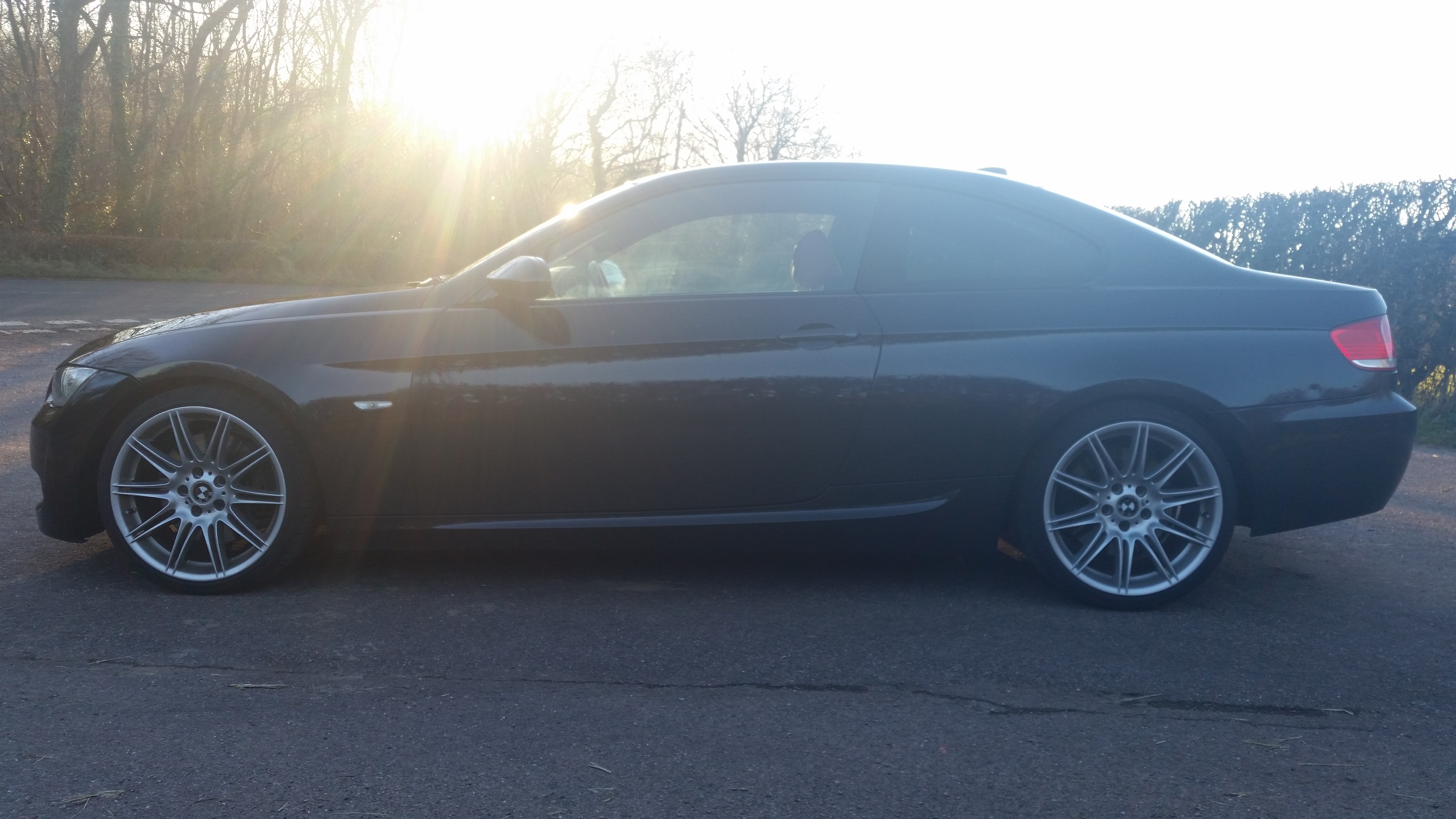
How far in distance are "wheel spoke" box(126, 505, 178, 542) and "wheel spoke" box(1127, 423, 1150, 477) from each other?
11.2ft

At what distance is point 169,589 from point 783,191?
2.66 m

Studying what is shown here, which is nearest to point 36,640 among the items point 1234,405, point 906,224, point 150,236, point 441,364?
point 441,364

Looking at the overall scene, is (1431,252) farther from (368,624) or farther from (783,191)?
(368,624)

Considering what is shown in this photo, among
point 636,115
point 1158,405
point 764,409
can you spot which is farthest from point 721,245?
point 636,115

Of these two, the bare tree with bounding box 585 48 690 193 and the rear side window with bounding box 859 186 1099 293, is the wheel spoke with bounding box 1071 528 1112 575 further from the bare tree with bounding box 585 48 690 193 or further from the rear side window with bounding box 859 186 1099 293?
the bare tree with bounding box 585 48 690 193

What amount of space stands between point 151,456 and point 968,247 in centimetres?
305

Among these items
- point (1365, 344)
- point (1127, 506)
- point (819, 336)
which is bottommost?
point (1127, 506)

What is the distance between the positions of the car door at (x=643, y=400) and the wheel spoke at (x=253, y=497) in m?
0.53

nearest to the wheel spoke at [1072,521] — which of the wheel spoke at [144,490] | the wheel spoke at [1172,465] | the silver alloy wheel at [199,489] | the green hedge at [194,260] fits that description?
the wheel spoke at [1172,465]

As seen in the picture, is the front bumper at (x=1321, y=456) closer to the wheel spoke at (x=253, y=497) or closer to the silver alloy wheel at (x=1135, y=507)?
the silver alloy wheel at (x=1135, y=507)

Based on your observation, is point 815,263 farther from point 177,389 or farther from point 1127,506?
point 177,389

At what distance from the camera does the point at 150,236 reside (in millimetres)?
25484

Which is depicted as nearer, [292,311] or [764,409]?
[764,409]

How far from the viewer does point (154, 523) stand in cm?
402
